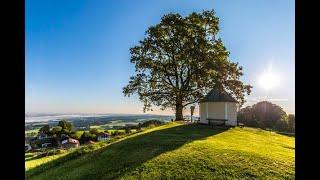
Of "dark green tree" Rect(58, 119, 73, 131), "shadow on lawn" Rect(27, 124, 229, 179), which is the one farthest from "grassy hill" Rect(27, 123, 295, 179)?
"dark green tree" Rect(58, 119, 73, 131)

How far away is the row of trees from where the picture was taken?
166 feet

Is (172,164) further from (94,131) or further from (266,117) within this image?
(266,117)

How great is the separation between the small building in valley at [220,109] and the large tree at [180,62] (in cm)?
317

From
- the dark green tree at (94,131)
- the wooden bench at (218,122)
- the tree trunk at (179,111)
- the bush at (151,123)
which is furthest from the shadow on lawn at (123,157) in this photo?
the dark green tree at (94,131)

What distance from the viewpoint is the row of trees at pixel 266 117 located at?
50.5 meters

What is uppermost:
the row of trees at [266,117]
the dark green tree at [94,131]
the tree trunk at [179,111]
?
the tree trunk at [179,111]

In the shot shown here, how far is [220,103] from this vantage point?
32438mm

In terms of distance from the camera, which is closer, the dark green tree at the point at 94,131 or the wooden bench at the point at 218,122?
the wooden bench at the point at 218,122

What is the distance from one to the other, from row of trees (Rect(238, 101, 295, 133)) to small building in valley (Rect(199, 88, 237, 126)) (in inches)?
747

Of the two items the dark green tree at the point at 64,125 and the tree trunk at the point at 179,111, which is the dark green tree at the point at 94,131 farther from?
the tree trunk at the point at 179,111

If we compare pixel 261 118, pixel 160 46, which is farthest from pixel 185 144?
pixel 261 118

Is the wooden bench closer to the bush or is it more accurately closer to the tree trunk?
the tree trunk
